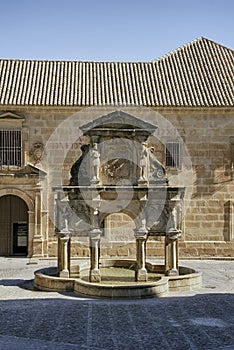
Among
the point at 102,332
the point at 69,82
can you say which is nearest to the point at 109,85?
the point at 69,82

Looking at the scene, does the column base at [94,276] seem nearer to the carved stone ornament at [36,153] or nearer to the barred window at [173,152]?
the carved stone ornament at [36,153]

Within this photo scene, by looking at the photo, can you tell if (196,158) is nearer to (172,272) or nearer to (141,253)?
(172,272)

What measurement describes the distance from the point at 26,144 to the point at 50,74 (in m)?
3.85

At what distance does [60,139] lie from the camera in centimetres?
2234

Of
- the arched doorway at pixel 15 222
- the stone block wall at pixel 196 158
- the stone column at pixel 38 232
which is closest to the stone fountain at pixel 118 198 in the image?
the stone column at pixel 38 232

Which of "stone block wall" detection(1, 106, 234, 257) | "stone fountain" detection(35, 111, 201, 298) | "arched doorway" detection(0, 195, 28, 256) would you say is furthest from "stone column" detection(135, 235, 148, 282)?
"arched doorway" detection(0, 195, 28, 256)

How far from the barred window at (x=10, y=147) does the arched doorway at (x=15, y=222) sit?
6.95 feet

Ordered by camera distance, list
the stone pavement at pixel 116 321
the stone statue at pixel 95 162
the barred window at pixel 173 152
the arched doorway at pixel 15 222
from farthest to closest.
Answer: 1. the arched doorway at pixel 15 222
2. the barred window at pixel 173 152
3. the stone statue at pixel 95 162
4. the stone pavement at pixel 116 321

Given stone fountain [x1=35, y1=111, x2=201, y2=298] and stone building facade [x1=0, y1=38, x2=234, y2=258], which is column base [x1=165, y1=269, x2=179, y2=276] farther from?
stone building facade [x1=0, y1=38, x2=234, y2=258]

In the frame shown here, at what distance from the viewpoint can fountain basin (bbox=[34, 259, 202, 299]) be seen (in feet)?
41.0

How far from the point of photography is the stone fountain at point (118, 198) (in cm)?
1418

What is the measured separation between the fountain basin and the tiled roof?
8.46m

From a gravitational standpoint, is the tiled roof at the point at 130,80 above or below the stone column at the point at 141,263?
above

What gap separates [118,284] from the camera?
45.1 ft
